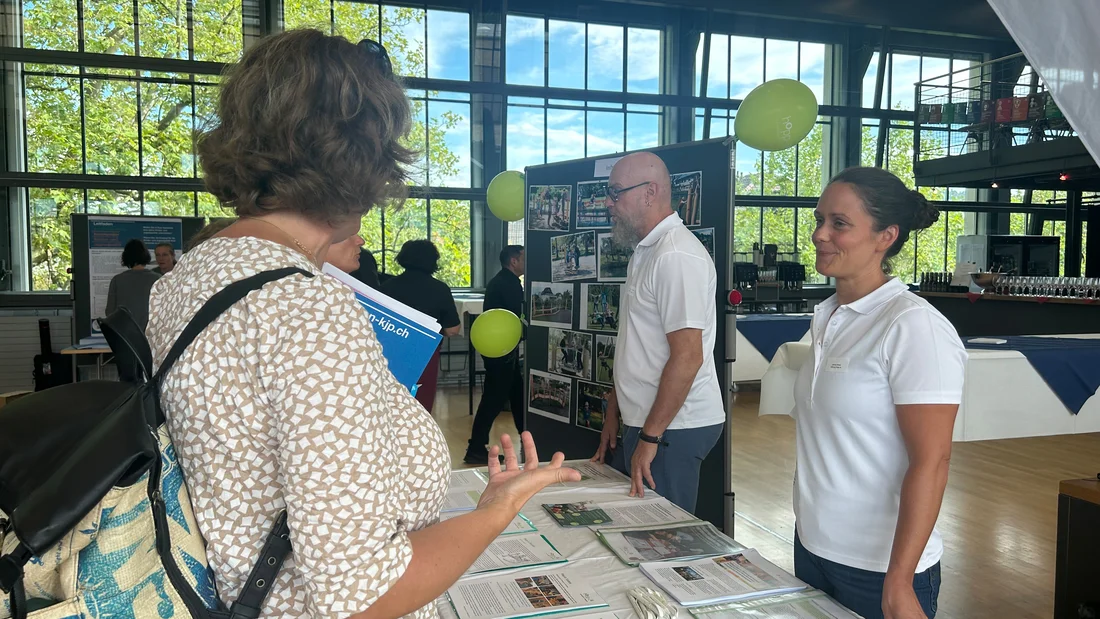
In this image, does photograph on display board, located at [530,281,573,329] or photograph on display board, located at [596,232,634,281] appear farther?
photograph on display board, located at [530,281,573,329]

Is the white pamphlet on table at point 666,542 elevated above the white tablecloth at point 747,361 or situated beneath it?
elevated above

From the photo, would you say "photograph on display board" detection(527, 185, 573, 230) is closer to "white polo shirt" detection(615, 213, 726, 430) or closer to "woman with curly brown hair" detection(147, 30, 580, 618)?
"white polo shirt" detection(615, 213, 726, 430)

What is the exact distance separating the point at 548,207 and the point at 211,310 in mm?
3093

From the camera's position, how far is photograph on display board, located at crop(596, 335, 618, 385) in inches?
133

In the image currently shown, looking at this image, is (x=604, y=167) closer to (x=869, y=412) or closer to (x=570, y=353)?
(x=570, y=353)

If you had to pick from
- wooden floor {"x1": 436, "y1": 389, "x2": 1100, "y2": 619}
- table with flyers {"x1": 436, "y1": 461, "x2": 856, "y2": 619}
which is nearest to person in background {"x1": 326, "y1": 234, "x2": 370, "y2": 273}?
table with flyers {"x1": 436, "y1": 461, "x2": 856, "y2": 619}

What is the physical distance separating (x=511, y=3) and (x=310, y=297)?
456 inches

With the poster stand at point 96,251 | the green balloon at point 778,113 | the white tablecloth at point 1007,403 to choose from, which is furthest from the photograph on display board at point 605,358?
the poster stand at point 96,251

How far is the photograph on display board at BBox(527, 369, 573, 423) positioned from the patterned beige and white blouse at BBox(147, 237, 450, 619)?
9.61 ft

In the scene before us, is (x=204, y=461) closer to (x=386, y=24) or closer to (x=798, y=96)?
(x=798, y=96)

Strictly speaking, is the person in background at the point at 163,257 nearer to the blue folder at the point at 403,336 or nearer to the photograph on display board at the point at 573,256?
the photograph on display board at the point at 573,256

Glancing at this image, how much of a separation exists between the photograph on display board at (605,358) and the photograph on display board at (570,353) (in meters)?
0.06

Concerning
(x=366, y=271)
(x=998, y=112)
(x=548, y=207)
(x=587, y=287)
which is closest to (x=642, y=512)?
(x=587, y=287)

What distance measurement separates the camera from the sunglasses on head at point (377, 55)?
0.90 m
